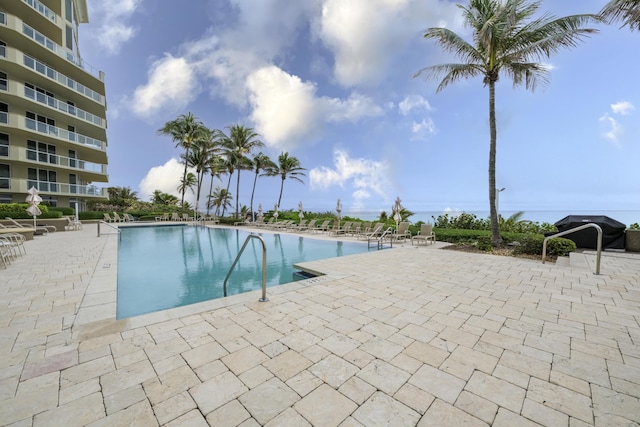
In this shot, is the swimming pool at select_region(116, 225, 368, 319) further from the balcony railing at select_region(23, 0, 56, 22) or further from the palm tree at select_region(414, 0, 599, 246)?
the balcony railing at select_region(23, 0, 56, 22)

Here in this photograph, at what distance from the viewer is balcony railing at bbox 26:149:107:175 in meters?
18.1

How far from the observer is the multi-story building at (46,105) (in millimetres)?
16781

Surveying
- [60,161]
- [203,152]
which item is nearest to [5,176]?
[60,161]

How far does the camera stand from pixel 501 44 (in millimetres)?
8773

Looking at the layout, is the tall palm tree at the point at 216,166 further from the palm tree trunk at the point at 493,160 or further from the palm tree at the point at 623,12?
the palm tree at the point at 623,12

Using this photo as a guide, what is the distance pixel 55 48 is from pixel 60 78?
2.00m

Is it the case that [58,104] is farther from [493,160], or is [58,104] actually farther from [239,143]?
[493,160]

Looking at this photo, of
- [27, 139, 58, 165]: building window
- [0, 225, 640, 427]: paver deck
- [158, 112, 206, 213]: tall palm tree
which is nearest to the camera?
[0, 225, 640, 427]: paver deck

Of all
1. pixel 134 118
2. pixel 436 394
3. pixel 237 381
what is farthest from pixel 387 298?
pixel 134 118

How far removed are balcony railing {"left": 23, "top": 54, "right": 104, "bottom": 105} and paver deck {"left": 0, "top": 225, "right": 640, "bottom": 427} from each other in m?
21.9

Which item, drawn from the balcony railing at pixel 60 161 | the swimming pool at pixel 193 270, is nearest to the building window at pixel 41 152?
the balcony railing at pixel 60 161

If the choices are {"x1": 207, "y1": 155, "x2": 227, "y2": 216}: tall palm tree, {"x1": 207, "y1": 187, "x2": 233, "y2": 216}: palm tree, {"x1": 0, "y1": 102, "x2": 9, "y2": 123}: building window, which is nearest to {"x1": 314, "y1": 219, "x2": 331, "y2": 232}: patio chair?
{"x1": 207, "y1": 155, "x2": 227, "y2": 216}: tall palm tree

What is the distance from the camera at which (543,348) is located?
2561 millimetres

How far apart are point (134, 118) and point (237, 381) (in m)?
33.5
